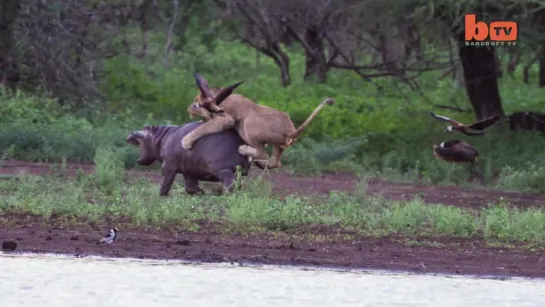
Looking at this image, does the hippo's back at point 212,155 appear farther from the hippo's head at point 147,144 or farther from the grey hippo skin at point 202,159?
the hippo's head at point 147,144

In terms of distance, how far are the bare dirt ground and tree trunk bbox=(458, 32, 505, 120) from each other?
932 cm

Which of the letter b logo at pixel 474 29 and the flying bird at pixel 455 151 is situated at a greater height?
the letter b logo at pixel 474 29

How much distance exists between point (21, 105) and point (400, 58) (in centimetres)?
794

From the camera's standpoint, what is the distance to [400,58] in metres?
23.5

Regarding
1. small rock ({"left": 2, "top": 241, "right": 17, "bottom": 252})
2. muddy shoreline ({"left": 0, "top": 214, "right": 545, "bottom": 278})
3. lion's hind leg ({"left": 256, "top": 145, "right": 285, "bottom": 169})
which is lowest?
muddy shoreline ({"left": 0, "top": 214, "right": 545, "bottom": 278})

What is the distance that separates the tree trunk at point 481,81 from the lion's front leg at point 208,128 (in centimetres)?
778

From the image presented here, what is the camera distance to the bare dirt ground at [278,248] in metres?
9.69

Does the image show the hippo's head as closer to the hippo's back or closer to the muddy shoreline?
the hippo's back

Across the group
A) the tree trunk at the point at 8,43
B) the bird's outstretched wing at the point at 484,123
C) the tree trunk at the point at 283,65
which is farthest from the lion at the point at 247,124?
the tree trunk at the point at 283,65

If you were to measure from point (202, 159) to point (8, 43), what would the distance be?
7.82 meters

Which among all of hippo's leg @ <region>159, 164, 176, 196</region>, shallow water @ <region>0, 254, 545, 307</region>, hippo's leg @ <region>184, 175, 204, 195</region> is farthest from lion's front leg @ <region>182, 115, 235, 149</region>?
shallow water @ <region>0, 254, 545, 307</region>

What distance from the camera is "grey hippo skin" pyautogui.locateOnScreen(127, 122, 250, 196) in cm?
1269

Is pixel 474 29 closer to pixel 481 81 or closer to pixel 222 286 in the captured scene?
pixel 481 81

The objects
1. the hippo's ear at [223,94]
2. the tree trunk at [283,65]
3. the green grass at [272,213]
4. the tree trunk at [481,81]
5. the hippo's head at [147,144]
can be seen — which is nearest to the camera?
the green grass at [272,213]
